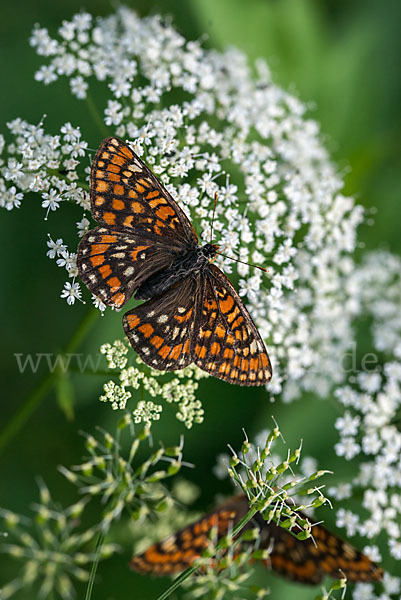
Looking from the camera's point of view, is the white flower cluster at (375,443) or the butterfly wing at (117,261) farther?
the white flower cluster at (375,443)

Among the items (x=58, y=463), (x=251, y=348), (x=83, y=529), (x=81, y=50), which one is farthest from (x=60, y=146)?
(x=83, y=529)

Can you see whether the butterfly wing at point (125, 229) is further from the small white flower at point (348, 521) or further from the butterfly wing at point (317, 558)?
the small white flower at point (348, 521)

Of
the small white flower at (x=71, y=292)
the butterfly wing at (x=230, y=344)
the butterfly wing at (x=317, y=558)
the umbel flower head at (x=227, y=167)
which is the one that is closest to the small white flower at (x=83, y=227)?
the umbel flower head at (x=227, y=167)

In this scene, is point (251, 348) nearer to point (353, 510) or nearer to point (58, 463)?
point (353, 510)

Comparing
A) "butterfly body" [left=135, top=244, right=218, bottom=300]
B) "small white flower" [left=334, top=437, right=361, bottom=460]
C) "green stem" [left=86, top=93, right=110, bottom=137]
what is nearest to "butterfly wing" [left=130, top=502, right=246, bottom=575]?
"small white flower" [left=334, top=437, right=361, bottom=460]

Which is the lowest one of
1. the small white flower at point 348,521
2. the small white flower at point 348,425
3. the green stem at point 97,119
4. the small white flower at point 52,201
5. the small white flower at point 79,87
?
the small white flower at point 348,521

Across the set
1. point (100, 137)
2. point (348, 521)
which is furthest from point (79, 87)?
point (348, 521)
